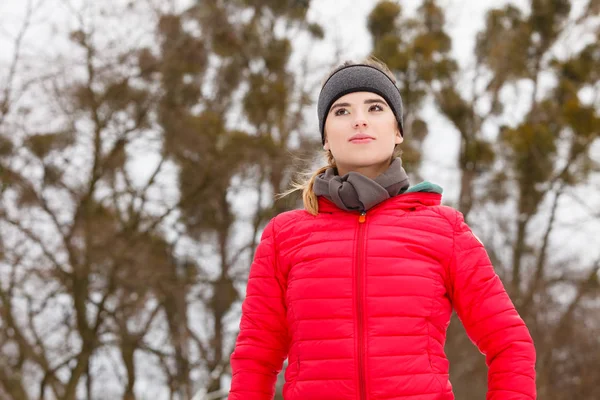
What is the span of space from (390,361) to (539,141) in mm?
11297

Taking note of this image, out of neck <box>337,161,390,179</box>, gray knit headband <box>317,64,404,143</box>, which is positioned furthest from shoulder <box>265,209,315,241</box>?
gray knit headband <box>317,64,404,143</box>

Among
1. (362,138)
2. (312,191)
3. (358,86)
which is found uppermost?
(358,86)

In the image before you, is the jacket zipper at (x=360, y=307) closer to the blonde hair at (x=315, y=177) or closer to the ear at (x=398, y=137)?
the blonde hair at (x=315, y=177)

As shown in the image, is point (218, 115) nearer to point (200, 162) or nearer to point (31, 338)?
point (200, 162)

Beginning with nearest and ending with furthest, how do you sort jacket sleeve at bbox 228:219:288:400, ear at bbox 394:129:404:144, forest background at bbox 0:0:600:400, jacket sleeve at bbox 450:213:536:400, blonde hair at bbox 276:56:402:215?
jacket sleeve at bbox 450:213:536:400
jacket sleeve at bbox 228:219:288:400
blonde hair at bbox 276:56:402:215
ear at bbox 394:129:404:144
forest background at bbox 0:0:600:400

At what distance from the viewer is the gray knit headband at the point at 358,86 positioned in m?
2.06

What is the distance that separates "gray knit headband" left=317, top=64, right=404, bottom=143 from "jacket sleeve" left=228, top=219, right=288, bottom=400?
1.48ft

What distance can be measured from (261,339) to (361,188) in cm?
44

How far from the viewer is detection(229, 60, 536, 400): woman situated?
1748 millimetres

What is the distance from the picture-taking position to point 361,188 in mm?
1906

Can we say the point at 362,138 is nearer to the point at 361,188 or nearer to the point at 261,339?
the point at 361,188

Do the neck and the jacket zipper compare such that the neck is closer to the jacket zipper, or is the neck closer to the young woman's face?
the young woman's face

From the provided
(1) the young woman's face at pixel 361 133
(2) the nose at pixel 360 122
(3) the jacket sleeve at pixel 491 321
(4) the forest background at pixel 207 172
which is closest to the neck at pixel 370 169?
(1) the young woman's face at pixel 361 133

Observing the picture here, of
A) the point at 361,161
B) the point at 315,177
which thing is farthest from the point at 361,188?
the point at 315,177
